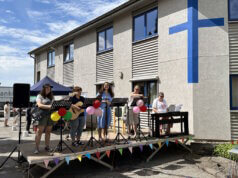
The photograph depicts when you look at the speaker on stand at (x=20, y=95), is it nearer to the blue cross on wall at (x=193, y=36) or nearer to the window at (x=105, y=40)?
the blue cross on wall at (x=193, y=36)

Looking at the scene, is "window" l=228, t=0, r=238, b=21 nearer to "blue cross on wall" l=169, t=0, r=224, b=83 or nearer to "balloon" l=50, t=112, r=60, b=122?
"blue cross on wall" l=169, t=0, r=224, b=83

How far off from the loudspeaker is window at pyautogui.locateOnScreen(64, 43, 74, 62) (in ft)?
30.8

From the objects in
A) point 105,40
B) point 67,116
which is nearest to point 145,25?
point 105,40

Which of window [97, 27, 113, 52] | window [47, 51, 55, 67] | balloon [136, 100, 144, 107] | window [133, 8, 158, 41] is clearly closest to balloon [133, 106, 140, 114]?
balloon [136, 100, 144, 107]

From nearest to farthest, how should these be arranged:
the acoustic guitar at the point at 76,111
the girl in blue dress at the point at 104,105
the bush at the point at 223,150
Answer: the acoustic guitar at the point at 76,111 < the girl in blue dress at the point at 104,105 < the bush at the point at 223,150

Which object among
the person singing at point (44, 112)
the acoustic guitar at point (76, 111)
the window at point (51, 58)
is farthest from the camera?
the window at point (51, 58)

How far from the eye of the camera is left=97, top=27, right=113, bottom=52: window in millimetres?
11814

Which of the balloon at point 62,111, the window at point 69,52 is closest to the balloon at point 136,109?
the balloon at point 62,111

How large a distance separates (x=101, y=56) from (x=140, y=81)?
339 centimetres

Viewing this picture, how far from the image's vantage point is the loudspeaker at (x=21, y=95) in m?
5.95

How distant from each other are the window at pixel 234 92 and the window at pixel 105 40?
617 centimetres

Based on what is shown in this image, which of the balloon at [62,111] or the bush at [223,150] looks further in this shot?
the bush at [223,150]

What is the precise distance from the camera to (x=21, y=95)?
6043 millimetres

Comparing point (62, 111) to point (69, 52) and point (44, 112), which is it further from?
point (69, 52)
